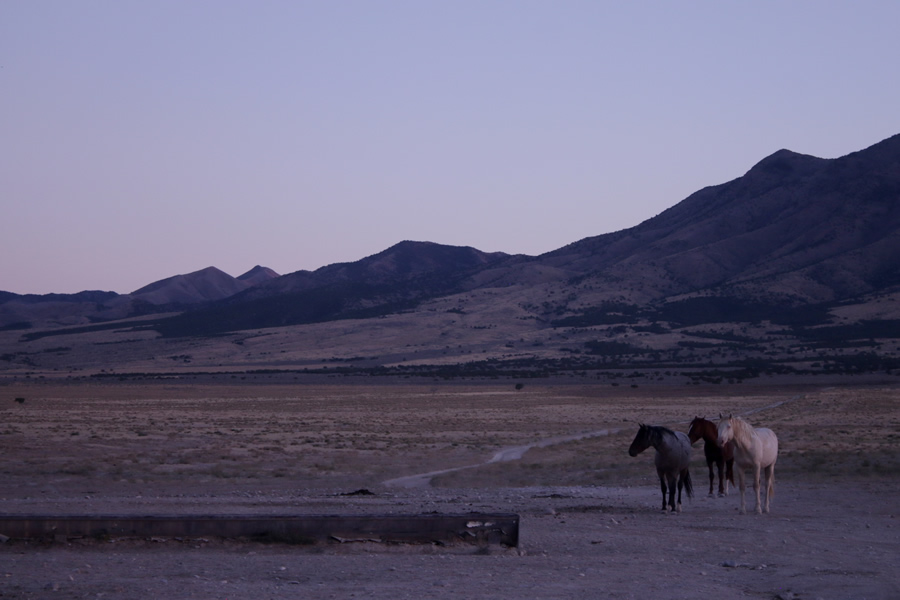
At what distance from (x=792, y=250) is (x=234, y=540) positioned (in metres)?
163

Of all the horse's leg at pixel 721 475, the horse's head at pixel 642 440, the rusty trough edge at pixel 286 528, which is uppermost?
the horse's head at pixel 642 440

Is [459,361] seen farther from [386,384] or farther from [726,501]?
[726,501]

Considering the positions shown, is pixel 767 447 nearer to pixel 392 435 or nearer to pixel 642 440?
pixel 642 440

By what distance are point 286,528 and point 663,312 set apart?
137432 mm

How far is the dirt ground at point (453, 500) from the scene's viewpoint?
10352 mm

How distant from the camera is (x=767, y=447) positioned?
650 inches

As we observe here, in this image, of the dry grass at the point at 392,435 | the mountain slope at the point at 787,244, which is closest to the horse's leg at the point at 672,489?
the dry grass at the point at 392,435

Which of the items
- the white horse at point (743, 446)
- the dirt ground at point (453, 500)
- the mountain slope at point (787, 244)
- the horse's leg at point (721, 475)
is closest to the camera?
the dirt ground at point (453, 500)

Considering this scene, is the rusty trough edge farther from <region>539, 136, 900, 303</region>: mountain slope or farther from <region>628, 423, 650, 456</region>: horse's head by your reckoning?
<region>539, 136, 900, 303</region>: mountain slope

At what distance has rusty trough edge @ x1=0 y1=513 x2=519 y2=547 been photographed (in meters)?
12.3

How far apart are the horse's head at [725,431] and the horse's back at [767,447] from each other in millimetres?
595

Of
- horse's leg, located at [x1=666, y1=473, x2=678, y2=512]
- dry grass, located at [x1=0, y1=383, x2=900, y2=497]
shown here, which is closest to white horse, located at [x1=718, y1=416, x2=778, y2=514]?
horse's leg, located at [x1=666, y1=473, x2=678, y2=512]

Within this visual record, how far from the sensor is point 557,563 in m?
11.5

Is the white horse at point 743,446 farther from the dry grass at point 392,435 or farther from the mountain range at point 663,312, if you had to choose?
the mountain range at point 663,312
